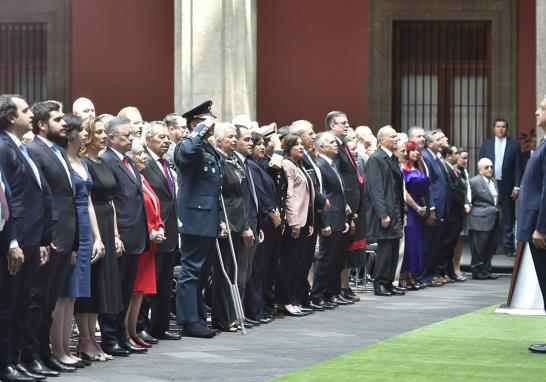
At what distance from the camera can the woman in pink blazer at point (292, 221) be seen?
13.9m

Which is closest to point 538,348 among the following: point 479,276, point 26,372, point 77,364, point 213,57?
point 77,364

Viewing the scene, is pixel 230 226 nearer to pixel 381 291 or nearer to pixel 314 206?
pixel 314 206

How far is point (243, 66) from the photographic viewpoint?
20.1 m

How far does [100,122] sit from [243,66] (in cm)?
963

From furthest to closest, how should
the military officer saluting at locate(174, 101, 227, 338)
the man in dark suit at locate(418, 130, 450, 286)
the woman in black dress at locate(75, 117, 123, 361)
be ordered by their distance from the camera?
the man in dark suit at locate(418, 130, 450, 286)
the military officer saluting at locate(174, 101, 227, 338)
the woman in black dress at locate(75, 117, 123, 361)

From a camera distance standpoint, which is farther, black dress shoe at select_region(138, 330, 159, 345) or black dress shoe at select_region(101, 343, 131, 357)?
black dress shoe at select_region(138, 330, 159, 345)

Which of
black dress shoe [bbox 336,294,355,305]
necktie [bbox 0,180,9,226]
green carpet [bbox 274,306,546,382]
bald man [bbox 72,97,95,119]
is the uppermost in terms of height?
bald man [bbox 72,97,95,119]

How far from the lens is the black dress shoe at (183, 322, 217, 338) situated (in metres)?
12.0

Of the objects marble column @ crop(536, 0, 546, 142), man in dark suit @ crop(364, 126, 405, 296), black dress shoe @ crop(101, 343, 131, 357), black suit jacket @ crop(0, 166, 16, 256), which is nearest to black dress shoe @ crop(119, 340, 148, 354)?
black dress shoe @ crop(101, 343, 131, 357)

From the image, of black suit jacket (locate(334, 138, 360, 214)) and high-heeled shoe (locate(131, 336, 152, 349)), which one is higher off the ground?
black suit jacket (locate(334, 138, 360, 214))

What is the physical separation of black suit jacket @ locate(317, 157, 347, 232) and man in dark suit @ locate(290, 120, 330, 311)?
0.43 feet

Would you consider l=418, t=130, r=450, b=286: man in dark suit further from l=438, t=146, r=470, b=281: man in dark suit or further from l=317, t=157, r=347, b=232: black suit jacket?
l=317, t=157, r=347, b=232: black suit jacket

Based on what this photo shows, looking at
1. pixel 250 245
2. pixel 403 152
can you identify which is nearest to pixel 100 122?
pixel 250 245

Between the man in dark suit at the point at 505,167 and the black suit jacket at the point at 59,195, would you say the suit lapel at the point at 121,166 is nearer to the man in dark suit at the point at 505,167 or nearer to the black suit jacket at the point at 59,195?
the black suit jacket at the point at 59,195
